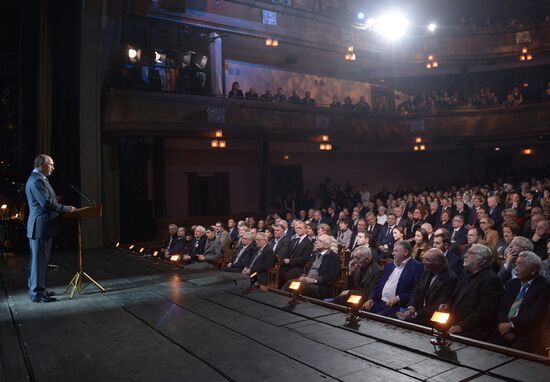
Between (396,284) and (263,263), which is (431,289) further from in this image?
(263,263)

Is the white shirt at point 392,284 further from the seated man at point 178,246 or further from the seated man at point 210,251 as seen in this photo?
the seated man at point 178,246

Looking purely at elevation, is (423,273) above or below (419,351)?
above

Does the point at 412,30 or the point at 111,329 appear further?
the point at 412,30

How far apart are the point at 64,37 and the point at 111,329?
8.34 meters

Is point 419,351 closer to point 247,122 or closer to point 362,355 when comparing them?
point 362,355

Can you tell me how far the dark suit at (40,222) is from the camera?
13.3ft

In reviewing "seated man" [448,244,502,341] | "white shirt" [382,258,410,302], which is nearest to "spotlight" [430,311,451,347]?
"seated man" [448,244,502,341]

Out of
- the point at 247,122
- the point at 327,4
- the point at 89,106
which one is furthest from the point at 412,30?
the point at 89,106

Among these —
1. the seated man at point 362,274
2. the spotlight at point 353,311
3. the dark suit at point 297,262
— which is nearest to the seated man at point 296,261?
the dark suit at point 297,262

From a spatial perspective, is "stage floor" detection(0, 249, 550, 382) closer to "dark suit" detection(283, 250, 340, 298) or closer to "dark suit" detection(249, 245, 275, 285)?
"dark suit" detection(283, 250, 340, 298)

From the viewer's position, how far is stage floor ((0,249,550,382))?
246 cm

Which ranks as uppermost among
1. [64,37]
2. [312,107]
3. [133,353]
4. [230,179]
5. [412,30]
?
[412,30]

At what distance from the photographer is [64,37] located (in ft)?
31.4

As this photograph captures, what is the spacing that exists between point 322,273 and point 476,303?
2036mm
